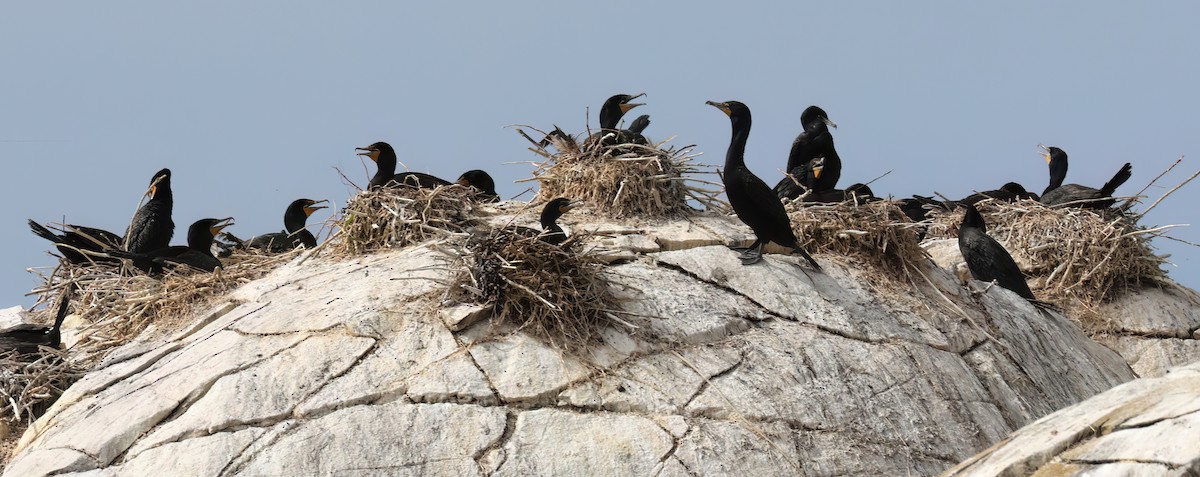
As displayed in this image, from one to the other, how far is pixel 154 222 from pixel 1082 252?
1044cm

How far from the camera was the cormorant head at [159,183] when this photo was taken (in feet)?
38.4

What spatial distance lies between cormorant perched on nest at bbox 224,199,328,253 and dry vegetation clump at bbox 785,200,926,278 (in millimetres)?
5518

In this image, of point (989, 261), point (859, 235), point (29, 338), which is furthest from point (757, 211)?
point (29, 338)

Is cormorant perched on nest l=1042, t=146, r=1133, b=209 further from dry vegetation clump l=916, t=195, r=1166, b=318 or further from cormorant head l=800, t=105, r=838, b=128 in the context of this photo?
cormorant head l=800, t=105, r=838, b=128

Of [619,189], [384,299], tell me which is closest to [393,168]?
[619,189]

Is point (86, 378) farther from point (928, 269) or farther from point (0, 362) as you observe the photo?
point (928, 269)

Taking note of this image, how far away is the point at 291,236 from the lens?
13188 mm

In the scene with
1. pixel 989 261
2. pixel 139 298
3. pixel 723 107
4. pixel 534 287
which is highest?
pixel 723 107

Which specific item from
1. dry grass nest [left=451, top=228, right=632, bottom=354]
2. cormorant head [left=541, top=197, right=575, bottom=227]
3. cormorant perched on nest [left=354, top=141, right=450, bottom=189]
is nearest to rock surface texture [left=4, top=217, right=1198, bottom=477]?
dry grass nest [left=451, top=228, right=632, bottom=354]

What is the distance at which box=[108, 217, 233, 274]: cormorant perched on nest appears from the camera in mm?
10719

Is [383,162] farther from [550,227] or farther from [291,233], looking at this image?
[550,227]

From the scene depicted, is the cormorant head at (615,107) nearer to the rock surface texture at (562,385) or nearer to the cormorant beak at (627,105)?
the cormorant beak at (627,105)

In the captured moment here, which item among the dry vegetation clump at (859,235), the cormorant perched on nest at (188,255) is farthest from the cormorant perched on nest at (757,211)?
the cormorant perched on nest at (188,255)

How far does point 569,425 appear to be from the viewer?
7.24 m
